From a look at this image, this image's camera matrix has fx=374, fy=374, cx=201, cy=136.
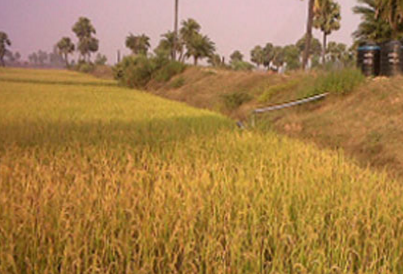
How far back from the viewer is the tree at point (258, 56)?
11320 cm

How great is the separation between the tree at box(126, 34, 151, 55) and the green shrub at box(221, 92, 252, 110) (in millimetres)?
65545

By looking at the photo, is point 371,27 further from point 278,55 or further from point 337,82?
point 278,55

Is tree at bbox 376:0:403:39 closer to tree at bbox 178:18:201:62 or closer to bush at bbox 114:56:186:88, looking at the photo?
bush at bbox 114:56:186:88

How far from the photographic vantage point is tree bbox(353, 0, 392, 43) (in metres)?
23.1

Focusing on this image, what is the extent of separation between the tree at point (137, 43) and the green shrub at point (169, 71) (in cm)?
5080

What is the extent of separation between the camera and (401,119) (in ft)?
21.0

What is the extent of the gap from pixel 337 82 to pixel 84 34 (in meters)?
112

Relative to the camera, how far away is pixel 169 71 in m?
25.8

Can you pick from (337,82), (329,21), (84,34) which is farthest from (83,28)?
(337,82)

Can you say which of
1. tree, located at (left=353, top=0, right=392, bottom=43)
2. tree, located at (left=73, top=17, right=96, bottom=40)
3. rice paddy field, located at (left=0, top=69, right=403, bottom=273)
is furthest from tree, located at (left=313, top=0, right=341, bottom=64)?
tree, located at (left=73, top=17, right=96, bottom=40)

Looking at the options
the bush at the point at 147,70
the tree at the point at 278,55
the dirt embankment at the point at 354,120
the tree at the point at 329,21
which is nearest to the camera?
the dirt embankment at the point at 354,120

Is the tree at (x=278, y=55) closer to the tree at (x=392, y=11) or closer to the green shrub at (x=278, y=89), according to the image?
the tree at (x=392, y=11)

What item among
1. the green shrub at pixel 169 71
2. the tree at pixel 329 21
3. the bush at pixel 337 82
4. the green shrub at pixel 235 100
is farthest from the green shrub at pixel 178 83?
the tree at pixel 329 21

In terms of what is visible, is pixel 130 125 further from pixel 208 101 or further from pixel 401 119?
pixel 208 101
